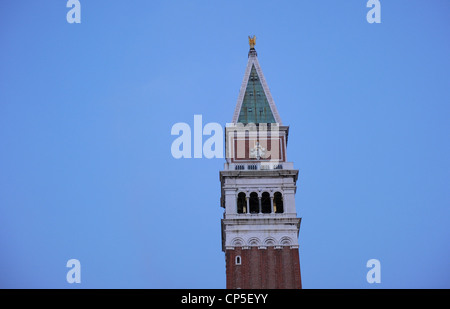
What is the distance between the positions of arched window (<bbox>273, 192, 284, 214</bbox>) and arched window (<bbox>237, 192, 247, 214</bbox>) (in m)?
2.96

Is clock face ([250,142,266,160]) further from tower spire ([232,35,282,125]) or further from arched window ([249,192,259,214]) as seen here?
arched window ([249,192,259,214])

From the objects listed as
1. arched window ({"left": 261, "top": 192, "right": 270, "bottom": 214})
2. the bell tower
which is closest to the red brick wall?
the bell tower

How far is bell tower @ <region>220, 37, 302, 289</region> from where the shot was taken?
264ft

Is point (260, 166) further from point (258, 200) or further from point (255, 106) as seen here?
point (255, 106)

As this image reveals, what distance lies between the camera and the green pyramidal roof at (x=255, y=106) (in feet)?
295

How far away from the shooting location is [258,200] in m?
84.3

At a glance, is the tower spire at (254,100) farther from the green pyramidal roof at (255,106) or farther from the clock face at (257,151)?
the clock face at (257,151)

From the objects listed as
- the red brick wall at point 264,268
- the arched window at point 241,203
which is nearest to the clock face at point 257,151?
the arched window at point 241,203
